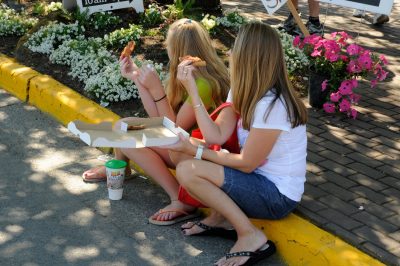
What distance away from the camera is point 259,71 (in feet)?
12.5

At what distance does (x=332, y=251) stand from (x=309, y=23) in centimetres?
441

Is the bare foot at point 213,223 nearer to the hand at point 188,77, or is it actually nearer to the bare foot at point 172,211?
the bare foot at point 172,211

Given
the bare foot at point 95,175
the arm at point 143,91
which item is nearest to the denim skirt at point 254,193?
A: the arm at point 143,91

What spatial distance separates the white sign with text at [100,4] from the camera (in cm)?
732

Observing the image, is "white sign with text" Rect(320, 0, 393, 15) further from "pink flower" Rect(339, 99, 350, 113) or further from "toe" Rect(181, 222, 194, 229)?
"toe" Rect(181, 222, 194, 229)

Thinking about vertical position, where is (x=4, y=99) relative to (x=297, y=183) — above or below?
below

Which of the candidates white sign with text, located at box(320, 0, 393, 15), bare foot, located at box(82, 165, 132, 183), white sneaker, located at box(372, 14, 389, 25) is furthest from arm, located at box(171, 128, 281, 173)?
white sneaker, located at box(372, 14, 389, 25)

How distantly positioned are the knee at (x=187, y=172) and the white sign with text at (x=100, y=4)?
3.86 m

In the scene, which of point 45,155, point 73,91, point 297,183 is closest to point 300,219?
point 297,183

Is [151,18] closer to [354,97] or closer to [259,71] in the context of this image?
[354,97]

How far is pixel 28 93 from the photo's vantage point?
20.3ft

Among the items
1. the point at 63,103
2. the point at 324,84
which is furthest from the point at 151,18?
the point at 324,84

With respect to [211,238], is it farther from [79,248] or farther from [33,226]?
[33,226]

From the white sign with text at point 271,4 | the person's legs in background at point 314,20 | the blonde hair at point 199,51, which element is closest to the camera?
the blonde hair at point 199,51
